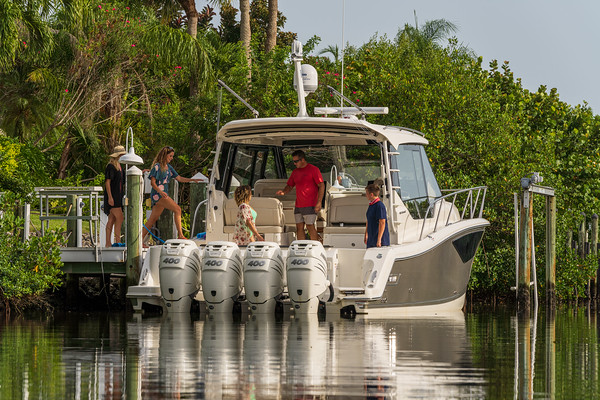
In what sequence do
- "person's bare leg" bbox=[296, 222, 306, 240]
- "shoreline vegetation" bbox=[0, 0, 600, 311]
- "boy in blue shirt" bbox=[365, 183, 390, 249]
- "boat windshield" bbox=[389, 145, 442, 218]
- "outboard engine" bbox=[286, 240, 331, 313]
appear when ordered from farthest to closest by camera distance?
1. "shoreline vegetation" bbox=[0, 0, 600, 311]
2. "person's bare leg" bbox=[296, 222, 306, 240]
3. "boat windshield" bbox=[389, 145, 442, 218]
4. "boy in blue shirt" bbox=[365, 183, 390, 249]
5. "outboard engine" bbox=[286, 240, 331, 313]

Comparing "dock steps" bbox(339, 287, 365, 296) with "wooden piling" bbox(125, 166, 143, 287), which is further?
"wooden piling" bbox(125, 166, 143, 287)

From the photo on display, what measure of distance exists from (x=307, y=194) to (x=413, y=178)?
152cm

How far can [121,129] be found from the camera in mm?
30312

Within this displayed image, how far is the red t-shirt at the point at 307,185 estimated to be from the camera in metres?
15.7

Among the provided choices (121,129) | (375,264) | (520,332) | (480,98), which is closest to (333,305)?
(375,264)

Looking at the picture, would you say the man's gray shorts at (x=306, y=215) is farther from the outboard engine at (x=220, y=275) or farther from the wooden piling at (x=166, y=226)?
the wooden piling at (x=166, y=226)

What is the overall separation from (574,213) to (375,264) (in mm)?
10997

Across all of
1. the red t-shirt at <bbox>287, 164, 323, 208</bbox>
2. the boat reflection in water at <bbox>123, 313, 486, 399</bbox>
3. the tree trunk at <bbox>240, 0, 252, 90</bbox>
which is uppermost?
the tree trunk at <bbox>240, 0, 252, 90</bbox>

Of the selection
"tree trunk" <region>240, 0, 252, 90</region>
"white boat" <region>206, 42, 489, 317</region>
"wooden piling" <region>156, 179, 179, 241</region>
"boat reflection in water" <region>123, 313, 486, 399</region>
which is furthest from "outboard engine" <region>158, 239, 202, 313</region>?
"tree trunk" <region>240, 0, 252, 90</region>

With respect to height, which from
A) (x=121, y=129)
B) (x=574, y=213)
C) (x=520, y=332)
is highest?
(x=121, y=129)

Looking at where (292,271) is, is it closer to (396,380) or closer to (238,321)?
(238,321)

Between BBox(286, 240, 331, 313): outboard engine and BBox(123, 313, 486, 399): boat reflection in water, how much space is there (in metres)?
0.22

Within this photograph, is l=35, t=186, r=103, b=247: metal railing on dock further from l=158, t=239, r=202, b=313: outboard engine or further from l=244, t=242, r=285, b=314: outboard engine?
l=244, t=242, r=285, b=314: outboard engine

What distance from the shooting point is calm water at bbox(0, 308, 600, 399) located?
26.2ft
